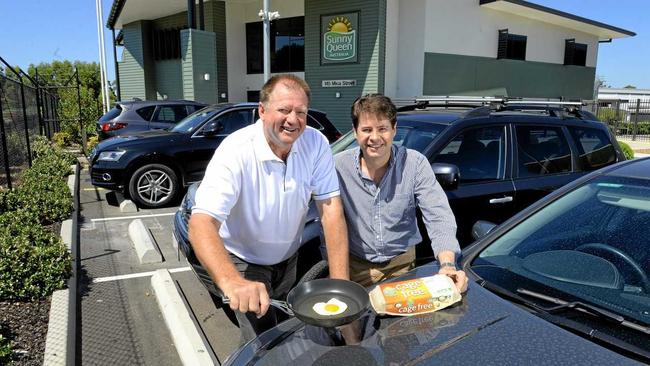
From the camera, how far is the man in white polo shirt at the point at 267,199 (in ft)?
6.43

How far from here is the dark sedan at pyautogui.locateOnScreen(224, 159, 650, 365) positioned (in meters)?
1.57

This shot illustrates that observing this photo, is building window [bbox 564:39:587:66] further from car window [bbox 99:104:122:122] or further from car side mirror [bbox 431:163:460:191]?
car side mirror [bbox 431:163:460:191]

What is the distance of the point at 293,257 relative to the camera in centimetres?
256

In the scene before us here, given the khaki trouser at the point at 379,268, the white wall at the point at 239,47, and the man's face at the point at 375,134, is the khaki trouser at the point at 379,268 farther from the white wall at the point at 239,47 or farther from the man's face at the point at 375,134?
the white wall at the point at 239,47

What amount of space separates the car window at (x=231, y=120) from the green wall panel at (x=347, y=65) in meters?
8.20

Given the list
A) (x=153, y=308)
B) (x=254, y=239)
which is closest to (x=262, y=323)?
(x=254, y=239)

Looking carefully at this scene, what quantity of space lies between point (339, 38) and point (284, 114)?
48.8 feet

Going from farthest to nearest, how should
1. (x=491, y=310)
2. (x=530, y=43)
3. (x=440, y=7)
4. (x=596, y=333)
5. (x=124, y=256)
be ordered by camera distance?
(x=530, y=43)
(x=440, y=7)
(x=124, y=256)
(x=491, y=310)
(x=596, y=333)

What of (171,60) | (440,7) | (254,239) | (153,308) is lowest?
(153,308)

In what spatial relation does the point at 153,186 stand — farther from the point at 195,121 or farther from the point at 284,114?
the point at 284,114

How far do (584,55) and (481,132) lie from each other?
25398 millimetres

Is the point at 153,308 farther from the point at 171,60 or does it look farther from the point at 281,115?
the point at 171,60

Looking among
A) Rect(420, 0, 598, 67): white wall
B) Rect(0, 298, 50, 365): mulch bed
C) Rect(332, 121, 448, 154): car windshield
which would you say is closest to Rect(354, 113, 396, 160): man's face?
Rect(332, 121, 448, 154): car windshield

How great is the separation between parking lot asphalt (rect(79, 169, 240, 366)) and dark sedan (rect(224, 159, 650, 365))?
5.27 feet
